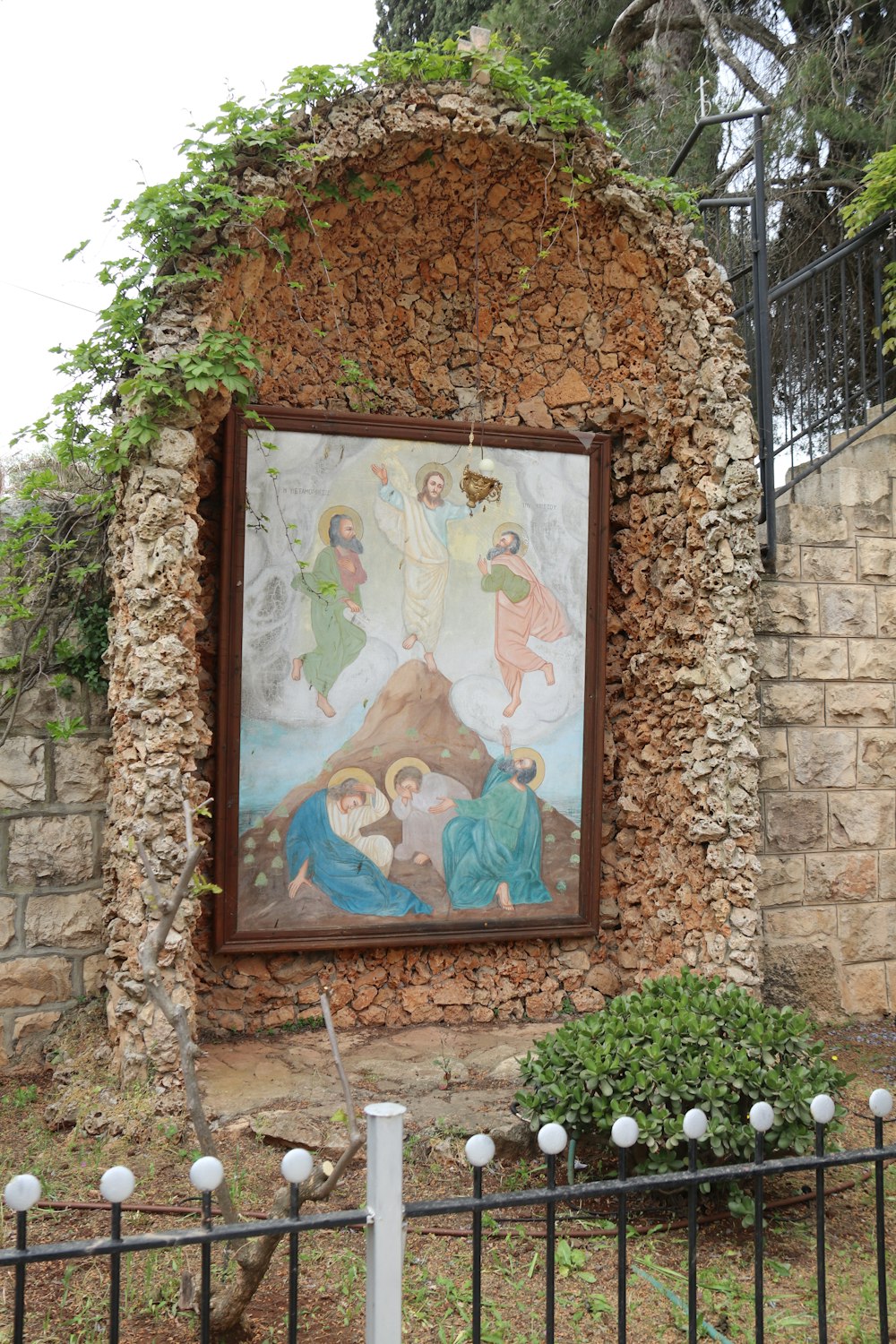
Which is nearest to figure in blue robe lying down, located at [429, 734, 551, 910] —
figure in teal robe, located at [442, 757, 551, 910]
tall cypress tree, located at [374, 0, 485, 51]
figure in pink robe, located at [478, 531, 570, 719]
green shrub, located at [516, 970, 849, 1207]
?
figure in teal robe, located at [442, 757, 551, 910]

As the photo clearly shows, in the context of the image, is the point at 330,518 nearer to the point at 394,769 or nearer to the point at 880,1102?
the point at 394,769

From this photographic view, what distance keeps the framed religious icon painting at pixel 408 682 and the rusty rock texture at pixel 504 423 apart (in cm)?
25

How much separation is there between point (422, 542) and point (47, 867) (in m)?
2.45

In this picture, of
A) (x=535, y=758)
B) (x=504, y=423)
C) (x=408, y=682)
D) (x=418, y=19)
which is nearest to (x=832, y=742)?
(x=535, y=758)

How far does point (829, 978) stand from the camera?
5.96 meters

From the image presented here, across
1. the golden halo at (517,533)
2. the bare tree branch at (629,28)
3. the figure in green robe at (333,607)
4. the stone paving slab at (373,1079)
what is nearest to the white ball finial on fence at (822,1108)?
the stone paving slab at (373,1079)

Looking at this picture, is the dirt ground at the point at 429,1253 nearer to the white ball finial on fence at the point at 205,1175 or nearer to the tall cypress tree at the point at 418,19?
the white ball finial on fence at the point at 205,1175

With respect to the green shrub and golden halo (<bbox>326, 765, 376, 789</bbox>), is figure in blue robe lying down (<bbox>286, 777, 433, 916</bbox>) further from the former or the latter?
the green shrub

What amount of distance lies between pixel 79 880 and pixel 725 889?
3.15m

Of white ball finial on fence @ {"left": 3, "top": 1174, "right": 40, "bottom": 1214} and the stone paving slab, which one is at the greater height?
white ball finial on fence @ {"left": 3, "top": 1174, "right": 40, "bottom": 1214}

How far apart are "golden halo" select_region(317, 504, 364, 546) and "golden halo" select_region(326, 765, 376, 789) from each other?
1.15 meters

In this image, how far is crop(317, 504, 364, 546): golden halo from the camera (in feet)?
17.7

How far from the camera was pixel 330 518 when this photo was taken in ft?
17.8

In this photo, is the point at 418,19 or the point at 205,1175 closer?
the point at 205,1175
